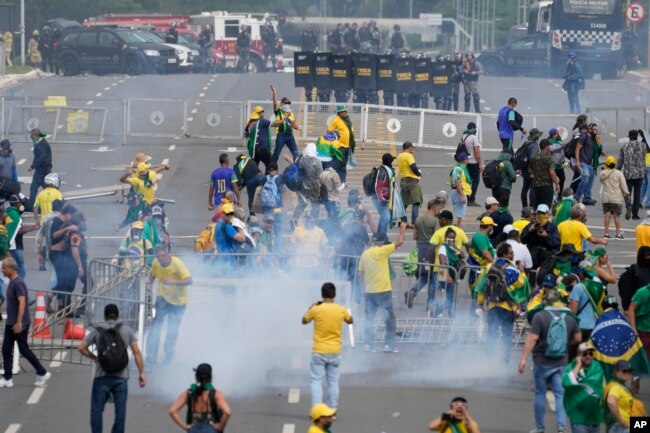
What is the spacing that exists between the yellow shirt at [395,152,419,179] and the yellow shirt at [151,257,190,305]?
7.61 meters

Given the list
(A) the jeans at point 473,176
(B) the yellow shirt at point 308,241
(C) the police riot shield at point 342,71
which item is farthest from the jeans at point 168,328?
(C) the police riot shield at point 342,71

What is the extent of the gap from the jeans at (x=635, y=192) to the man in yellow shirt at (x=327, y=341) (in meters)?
12.8

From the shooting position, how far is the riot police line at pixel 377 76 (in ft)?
129

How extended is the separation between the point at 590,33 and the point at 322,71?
21290mm

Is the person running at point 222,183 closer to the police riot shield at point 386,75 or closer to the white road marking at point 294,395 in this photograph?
the white road marking at point 294,395

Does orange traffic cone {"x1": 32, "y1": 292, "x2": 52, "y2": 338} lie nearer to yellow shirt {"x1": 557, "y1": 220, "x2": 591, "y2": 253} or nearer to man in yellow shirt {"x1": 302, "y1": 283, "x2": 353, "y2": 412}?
man in yellow shirt {"x1": 302, "y1": 283, "x2": 353, "y2": 412}

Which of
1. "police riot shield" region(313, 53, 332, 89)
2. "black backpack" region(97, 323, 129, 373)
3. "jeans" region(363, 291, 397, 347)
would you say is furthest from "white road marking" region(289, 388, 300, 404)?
"police riot shield" region(313, 53, 332, 89)

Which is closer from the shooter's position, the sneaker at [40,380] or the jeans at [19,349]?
the jeans at [19,349]

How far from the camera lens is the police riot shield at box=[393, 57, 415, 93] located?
39375 millimetres

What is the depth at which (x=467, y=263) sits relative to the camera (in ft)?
62.3

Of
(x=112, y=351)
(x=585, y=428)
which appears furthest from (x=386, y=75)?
(x=585, y=428)

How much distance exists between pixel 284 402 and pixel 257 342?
5.82 feet

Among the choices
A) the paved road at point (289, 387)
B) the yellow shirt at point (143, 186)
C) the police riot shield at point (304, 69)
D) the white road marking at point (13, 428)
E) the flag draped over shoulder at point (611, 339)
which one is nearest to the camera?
the flag draped over shoulder at point (611, 339)

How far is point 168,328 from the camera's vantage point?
17.3 m
